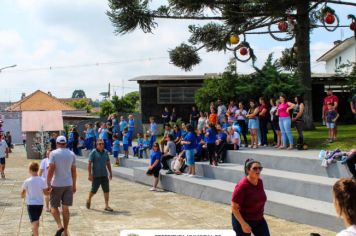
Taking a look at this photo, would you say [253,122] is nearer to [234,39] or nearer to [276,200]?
Result: [234,39]

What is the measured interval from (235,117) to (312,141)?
2933mm

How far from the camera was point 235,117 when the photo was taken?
17031 mm

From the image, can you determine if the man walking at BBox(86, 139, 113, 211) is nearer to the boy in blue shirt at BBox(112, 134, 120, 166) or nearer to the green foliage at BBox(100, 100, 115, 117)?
the boy in blue shirt at BBox(112, 134, 120, 166)

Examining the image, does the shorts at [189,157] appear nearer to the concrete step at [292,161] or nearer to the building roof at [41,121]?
the concrete step at [292,161]

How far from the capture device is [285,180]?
1170 centimetres

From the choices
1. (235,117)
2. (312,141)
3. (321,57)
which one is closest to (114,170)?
(235,117)

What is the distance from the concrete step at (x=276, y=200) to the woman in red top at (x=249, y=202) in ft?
10.9

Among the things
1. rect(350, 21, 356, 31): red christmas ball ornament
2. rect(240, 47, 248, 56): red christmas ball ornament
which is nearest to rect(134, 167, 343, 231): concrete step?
rect(240, 47, 248, 56): red christmas ball ornament

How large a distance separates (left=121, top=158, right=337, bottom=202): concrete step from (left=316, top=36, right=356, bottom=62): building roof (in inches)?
1118

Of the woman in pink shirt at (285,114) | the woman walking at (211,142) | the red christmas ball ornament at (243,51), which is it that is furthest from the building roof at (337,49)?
the woman walking at (211,142)

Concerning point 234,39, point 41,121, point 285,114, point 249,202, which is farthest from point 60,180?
point 41,121

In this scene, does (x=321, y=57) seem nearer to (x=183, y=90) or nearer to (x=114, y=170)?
(x=183, y=90)

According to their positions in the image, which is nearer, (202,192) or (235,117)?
(202,192)

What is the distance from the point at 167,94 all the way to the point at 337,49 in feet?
65.3
